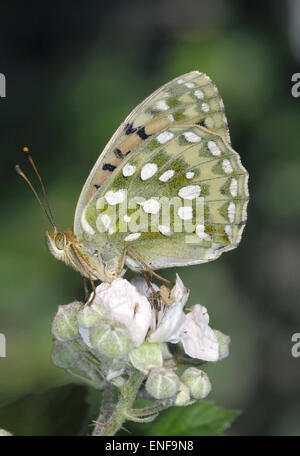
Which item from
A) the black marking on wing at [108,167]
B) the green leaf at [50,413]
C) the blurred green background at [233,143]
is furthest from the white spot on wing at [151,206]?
the blurred green background at [233,143]

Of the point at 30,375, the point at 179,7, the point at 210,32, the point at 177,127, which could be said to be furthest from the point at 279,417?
the point at 179,7

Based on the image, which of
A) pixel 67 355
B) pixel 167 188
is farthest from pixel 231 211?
pixel 67 355

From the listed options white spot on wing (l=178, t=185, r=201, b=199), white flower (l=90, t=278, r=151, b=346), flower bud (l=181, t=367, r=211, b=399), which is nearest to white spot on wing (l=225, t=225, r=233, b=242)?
white spot on wing (l=178, t=185, r=201, b=199)

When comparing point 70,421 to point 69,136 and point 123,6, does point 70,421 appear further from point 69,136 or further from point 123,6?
point 123,6

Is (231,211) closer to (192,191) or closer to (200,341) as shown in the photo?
(192,191)

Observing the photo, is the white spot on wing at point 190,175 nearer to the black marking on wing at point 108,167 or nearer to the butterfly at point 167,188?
the butterfly at point 167,188
